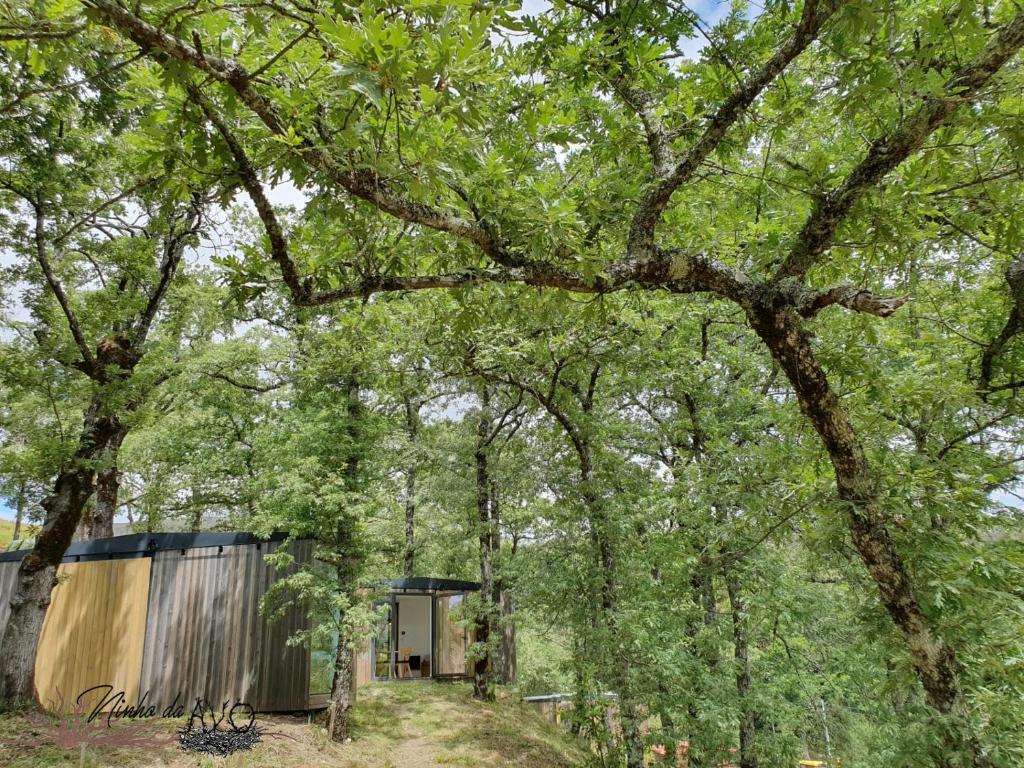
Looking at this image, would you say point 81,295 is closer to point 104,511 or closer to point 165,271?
point 165,271

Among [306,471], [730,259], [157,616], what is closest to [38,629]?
[157,616]

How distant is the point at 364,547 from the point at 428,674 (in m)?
7.72

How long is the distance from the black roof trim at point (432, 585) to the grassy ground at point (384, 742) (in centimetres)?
213

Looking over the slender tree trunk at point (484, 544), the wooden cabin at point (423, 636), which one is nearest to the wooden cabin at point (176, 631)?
the slender tree trunk at point (484, 544)

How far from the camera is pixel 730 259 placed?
4.18 meters

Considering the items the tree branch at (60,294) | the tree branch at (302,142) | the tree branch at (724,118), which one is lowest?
the tree branch at (302,142)

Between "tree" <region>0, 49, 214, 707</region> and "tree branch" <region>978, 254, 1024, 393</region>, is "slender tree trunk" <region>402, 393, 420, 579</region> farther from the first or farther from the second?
"tree branch" <region>978, 254, 1024, 393</region>

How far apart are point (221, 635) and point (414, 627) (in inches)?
283

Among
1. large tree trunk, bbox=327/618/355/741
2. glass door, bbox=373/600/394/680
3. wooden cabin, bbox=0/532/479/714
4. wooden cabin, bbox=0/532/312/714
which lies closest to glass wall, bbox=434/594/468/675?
glass door, bbox=373/600/394/680

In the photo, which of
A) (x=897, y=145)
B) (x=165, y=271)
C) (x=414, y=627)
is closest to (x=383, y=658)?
(x=414, y=627)

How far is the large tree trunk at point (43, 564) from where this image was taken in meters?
6.16

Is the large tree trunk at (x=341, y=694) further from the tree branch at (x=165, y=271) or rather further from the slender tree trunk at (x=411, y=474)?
the tree branch at (x=165, y=271)

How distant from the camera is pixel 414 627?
14.7 metres

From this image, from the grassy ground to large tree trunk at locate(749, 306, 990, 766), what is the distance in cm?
475
